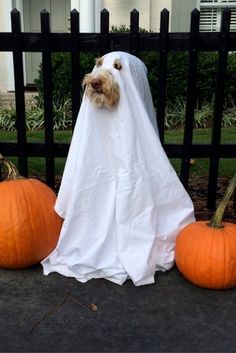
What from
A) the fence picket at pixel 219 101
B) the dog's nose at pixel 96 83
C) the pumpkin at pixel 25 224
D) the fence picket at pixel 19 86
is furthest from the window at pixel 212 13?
the pumpkin at pixel 25 224

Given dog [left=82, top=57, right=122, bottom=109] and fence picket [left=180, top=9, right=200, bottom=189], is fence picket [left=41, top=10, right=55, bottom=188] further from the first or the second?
fence picket [left=180, top=9, right=200, bottom=189]

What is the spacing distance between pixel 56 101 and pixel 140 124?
5.42m

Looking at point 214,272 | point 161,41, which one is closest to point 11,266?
point 214,272

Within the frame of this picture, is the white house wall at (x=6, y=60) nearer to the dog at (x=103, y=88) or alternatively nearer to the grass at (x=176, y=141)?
the grass at (x=176, y=141)

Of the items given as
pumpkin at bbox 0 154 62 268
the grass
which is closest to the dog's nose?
pumpkin at bbox 0 154 62 268

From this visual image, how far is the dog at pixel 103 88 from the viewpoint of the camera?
110 inches

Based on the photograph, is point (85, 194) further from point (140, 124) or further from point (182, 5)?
point (182, 5)

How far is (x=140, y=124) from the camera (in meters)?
2.95

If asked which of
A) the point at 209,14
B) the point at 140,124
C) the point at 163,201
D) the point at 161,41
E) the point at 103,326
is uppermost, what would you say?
the point at 209,14

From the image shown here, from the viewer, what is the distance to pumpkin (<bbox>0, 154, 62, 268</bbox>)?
9.65 ft

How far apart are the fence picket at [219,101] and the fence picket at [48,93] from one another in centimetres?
134

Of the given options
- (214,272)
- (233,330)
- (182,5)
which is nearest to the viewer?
(233,330)

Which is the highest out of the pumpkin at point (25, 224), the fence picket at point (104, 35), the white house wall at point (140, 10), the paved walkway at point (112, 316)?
the white house wall at point (140, 10)

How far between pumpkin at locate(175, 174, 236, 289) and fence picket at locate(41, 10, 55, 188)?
1.50 metres
